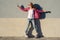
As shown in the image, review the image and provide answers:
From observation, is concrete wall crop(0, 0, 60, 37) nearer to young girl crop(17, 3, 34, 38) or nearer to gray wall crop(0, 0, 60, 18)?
gray wall crop(0, 0, 60, 18)

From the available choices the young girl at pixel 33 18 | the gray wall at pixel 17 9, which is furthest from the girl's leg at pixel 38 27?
the gray wall at pixel 17 9

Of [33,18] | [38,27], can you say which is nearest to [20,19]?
[33,18]

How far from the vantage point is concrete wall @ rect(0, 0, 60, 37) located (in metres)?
9.15

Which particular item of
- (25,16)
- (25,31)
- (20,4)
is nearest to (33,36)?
(25,31)

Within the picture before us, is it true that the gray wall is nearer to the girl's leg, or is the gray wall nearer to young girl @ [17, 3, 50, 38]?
young girl @ [17, 3, 50, 38]

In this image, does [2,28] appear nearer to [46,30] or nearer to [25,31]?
[25,31]

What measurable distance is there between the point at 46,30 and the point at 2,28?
6.86ft

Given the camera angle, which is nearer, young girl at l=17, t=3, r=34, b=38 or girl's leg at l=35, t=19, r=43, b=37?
young girl at l=17, t=3, r=34, b=38

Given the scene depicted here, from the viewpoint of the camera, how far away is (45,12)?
30.0 ft

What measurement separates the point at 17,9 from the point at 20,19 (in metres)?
0.49

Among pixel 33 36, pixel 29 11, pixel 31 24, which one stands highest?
pixel 29 11

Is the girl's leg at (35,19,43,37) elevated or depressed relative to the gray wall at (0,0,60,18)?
depressed

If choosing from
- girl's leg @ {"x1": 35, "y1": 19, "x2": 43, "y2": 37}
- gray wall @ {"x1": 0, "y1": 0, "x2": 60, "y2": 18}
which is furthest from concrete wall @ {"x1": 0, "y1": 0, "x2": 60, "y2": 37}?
girl's leg @ {"x1": 35, "y1": 19, "x2": 43, "y2": 37}

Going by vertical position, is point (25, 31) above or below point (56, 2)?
below
